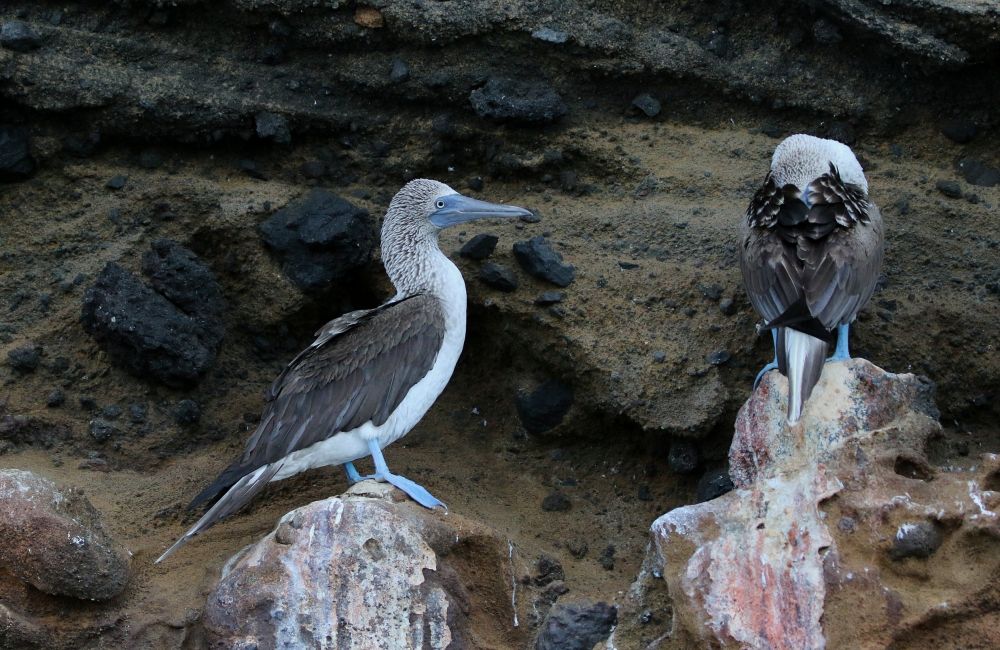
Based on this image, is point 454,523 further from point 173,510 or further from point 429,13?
point 429,13

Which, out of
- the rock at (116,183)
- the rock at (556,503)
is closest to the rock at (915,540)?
Result: the rock at (556,503)

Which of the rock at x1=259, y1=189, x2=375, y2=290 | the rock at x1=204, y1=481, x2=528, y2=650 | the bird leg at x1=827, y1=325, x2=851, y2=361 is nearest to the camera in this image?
the rock at x1=204, y1=481, x2=528, y2=650

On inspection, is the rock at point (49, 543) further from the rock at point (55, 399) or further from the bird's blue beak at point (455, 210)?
the bird's blue beak at point (455, 210)

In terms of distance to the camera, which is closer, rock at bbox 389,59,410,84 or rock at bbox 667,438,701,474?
rock at bbox 667,438,701,474

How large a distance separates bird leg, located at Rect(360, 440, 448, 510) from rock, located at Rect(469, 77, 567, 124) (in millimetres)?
2121

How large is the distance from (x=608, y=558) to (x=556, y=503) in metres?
0.44

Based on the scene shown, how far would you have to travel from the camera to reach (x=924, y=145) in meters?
7.26

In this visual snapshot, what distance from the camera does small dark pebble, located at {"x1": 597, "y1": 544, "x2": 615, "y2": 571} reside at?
19.3 feet

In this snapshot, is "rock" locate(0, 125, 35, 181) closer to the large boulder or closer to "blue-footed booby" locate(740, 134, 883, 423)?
"blue-footed booby" locate(740, 134, 883, 423)

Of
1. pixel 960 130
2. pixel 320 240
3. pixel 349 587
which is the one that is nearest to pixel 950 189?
pixel 960 130

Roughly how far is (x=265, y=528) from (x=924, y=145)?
399 centimetres

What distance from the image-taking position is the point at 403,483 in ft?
18.4

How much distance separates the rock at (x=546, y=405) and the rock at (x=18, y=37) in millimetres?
3168

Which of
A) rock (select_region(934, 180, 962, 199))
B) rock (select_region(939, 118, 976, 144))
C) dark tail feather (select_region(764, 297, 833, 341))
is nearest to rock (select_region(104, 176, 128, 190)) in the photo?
dark tail feather (select_region(764, 297, 833, 341))
